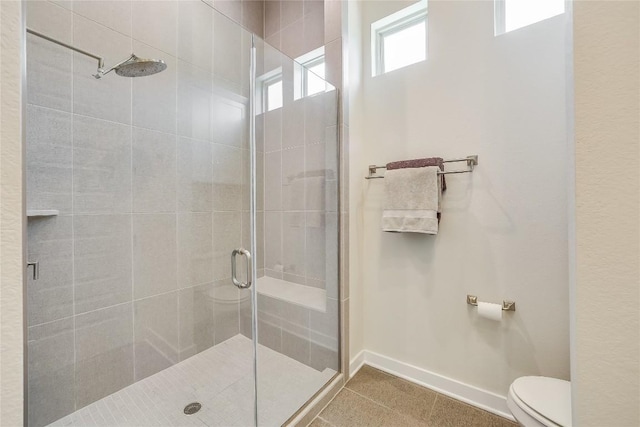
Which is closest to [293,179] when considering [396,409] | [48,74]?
[48,74]

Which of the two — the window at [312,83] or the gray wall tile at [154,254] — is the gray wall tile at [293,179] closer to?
the window at [312,83]

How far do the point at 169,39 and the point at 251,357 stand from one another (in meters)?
2.04

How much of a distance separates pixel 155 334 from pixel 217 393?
1.81ft

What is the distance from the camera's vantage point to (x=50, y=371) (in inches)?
52.6

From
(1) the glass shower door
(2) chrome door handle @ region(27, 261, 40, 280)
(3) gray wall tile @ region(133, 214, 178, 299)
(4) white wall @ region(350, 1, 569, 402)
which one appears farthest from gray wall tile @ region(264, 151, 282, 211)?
(2) chrome door handle @ region(27, 261, 40, 280)

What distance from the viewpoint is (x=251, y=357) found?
1552 millimetres

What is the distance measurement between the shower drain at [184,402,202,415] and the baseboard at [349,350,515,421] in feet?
3.24

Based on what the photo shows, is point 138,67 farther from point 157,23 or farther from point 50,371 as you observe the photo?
point 50,371

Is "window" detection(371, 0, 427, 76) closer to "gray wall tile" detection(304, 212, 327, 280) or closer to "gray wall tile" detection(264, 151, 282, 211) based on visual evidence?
"gray wall tile" detection(264, 151, 282, 211)

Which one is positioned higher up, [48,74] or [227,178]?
[48,74]

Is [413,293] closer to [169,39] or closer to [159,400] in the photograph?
[159,400]

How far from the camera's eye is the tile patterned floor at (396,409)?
1462 mm

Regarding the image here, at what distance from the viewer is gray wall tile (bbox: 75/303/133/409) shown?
1.44m
